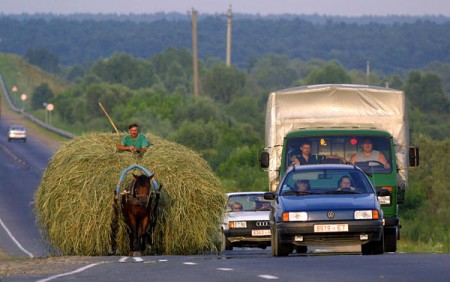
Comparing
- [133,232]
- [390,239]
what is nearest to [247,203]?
[390,239]

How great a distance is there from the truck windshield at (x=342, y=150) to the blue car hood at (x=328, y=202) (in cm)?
303

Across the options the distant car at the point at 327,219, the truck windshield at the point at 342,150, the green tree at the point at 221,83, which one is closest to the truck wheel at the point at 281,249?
the distant car at the point at 327,219

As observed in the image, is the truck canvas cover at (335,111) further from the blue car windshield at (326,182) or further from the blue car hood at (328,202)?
the blue car hood at (328,202)

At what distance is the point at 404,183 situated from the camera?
24547mm

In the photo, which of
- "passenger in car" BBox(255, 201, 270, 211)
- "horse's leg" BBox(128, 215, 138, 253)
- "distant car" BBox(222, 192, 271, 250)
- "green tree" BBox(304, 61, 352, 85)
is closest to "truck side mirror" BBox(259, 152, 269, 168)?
"horse's leg" BBox(128, 215, 138, 253)

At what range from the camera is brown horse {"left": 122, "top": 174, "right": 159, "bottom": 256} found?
22359 mm

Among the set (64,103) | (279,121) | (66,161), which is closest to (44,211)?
(66,161)

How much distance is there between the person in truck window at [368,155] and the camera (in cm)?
2366

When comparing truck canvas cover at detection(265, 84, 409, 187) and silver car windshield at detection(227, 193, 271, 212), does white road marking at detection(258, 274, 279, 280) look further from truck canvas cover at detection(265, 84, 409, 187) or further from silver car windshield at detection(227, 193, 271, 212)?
Result: silver car windshield at detection(227, 193, 271, 212)

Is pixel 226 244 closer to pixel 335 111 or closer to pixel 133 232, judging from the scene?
pixel 335 111

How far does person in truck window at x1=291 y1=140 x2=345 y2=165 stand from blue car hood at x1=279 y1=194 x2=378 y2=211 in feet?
9.88

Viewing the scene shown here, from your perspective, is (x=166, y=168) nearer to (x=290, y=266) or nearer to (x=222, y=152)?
(x=290, y=266)

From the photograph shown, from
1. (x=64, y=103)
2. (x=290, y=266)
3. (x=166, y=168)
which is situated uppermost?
(x=64, y=103)

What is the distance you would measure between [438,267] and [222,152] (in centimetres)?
7026
